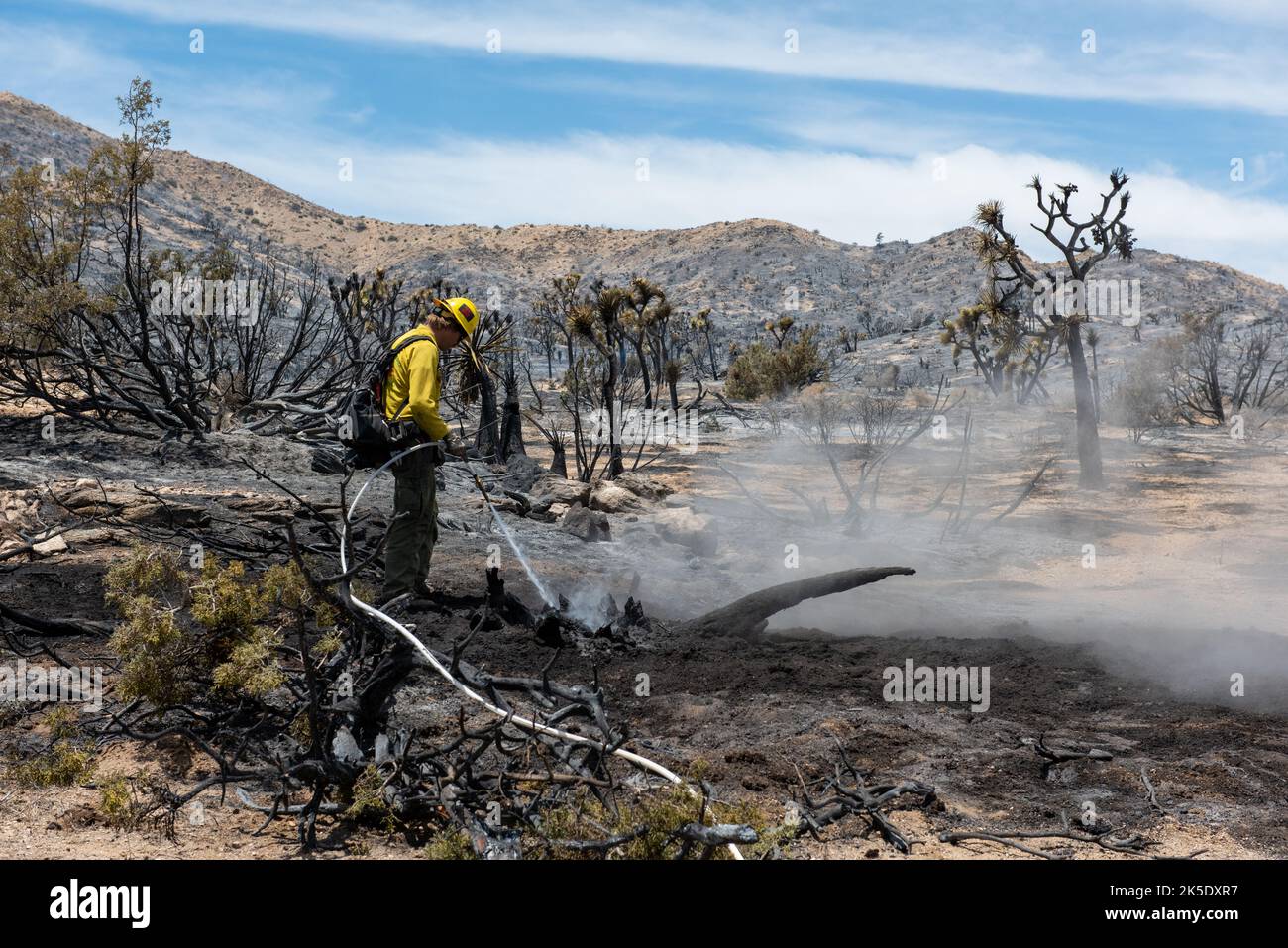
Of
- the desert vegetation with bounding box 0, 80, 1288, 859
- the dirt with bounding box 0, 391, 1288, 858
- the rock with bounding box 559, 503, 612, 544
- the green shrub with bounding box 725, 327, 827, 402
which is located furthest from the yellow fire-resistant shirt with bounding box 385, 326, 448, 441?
the green shrub with bounding box 725, 327, 827, 402

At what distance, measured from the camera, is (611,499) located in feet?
44.3

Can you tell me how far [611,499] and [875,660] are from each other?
24.8 feet

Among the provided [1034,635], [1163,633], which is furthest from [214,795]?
[1163,633]

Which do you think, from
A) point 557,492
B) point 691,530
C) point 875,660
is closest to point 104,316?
point 557,492

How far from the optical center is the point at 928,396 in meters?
33.4

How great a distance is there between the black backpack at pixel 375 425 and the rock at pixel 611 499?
24.3ft

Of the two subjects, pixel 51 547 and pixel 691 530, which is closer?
pixel 51 547

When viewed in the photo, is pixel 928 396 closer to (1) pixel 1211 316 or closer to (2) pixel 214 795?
(1) pixel 1211 316

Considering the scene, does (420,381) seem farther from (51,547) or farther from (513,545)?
(51,547)

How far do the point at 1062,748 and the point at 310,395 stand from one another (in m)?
12.6

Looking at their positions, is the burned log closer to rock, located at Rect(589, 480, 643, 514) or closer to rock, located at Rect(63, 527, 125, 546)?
rock, located at Rect(63, 527, 125, 546)

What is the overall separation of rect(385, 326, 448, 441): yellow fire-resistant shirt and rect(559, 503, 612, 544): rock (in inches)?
218

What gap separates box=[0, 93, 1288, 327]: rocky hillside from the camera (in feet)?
206

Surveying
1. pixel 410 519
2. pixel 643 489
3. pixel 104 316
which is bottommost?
pixel 643 489
